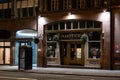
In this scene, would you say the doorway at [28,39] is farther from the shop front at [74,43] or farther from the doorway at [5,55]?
the shop front at [74,43]

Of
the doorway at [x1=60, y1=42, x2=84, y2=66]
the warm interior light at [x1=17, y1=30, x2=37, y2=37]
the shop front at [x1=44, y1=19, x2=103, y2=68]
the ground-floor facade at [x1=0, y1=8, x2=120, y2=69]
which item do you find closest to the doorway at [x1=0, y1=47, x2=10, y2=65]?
the ground-floor facade at [x1=0, y1=8, x2=120, y2=69]

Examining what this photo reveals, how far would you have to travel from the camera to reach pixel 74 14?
35.0 meters

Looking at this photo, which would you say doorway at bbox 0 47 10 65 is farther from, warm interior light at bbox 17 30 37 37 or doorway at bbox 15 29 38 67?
warm interior light at bbox 17 30 37 37

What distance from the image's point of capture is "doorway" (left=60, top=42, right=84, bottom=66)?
35.2 metres

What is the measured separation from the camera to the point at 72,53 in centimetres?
3588

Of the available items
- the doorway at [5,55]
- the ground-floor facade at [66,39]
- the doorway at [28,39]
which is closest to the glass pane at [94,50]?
the ground-floor facade at [66,39]

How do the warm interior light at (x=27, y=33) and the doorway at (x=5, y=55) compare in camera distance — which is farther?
the doorway at (x=5, y=55)

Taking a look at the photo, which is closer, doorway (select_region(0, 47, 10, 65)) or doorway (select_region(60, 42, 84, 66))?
doorway (select_region(60, 42, 84, 66))

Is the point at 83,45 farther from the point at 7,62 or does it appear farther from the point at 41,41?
the point at 7,62

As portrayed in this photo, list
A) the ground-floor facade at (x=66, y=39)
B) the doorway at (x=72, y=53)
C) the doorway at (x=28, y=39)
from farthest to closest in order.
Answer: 1. the doorway at (x=28, y=39)
2. the doorway at (x=72, y=53)
3. the ground-floor facade at (x=66, y=39)

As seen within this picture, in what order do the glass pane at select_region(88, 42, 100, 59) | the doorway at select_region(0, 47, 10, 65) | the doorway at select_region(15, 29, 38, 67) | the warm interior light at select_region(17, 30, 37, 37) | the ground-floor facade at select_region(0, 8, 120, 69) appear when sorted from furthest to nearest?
1. the doorway at select_region(0, 47, 10, 65)
2. the warm interior light at select_region(17, 30, 37, 37)
3. the doorway at select_region(15, 29, 38, 67)
4. the glass pane at select_region(88, 42, 100, 59)
5. the ground-floor facade at select_region(0, 8, 120, 69)

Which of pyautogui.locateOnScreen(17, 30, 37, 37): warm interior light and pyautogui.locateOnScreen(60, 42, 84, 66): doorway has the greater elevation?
pyautogui.locateOnScreen(17, 30, 37, 37): warm interior light

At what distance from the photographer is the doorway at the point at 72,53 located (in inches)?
1387

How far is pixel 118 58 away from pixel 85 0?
272 inches
